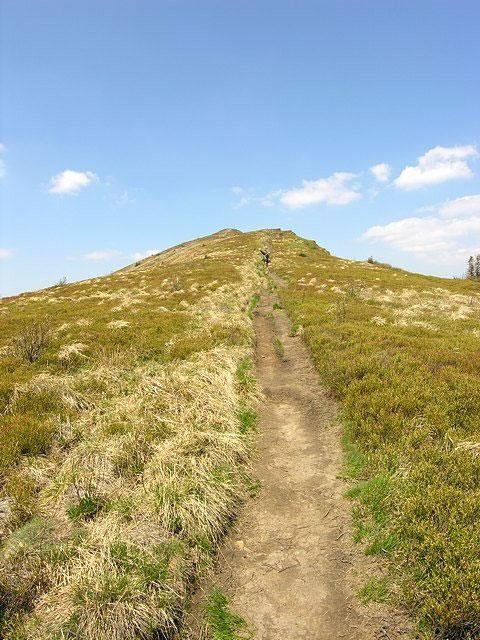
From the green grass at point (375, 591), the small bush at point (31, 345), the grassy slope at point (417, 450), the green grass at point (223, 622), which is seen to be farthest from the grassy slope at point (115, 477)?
the grassy slope at point (417, 450)

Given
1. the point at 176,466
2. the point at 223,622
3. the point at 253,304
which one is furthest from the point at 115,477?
the point at 253,304

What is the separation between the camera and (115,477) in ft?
26.1

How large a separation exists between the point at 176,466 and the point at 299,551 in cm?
289

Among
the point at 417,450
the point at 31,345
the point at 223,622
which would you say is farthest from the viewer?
the point at 31,345

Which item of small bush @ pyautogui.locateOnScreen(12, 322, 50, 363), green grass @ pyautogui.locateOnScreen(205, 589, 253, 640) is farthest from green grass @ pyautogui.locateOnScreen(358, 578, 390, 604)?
small bush @ pyautogui.locateOnScreen(12, 322, 50, 363)

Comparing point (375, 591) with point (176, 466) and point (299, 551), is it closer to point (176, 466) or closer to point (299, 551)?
point (299, 551)

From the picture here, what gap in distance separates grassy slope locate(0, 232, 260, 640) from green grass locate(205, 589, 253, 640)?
1.56ft

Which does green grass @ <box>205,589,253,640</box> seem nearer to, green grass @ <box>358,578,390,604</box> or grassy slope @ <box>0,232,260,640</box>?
grassy slope @ <box>0,232,260,640</box>

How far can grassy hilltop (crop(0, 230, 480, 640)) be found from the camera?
5.20 meters

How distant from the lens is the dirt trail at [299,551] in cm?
514

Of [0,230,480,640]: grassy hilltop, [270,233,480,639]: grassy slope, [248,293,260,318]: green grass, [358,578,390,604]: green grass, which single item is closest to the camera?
[270,233,480,639]: grassy slope

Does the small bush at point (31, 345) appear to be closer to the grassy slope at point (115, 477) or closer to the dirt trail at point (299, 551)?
the grassy slope at point (115, 477)

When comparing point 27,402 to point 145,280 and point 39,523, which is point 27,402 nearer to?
point 39,523

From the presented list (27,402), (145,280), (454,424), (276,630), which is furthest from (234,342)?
(145,280)
